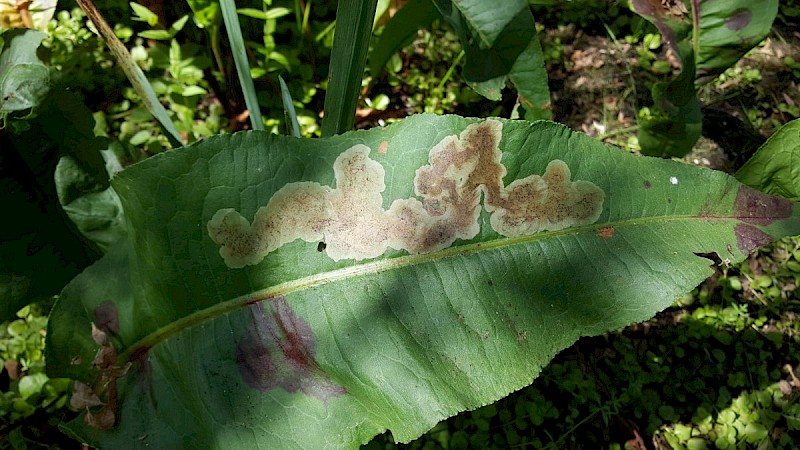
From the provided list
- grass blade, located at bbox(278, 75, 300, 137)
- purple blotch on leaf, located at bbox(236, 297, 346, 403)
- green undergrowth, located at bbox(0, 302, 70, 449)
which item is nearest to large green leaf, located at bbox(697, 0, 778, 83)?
grass blade, located at bbox(278, 75, 300, 137)

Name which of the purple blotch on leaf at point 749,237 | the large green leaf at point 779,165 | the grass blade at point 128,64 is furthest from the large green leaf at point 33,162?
the large green leaf at point 779,165

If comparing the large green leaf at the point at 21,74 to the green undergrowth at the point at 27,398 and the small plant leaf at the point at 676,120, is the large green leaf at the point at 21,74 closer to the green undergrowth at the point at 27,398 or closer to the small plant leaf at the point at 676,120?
the green undergrowth at the point at 27,398

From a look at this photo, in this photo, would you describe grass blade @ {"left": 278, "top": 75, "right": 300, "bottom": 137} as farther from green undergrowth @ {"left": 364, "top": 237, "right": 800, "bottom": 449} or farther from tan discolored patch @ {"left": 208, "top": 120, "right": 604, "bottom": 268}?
green undergrowth @ {"left": 364, "top": 237, "right": 800, "bottom": 449}

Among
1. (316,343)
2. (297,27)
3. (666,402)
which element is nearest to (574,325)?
(316,343)

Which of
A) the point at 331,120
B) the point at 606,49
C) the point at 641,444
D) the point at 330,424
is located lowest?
the point at 641,444

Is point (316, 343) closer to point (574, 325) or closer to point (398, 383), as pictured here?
point (398, 383)

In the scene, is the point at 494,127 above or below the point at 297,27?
above
